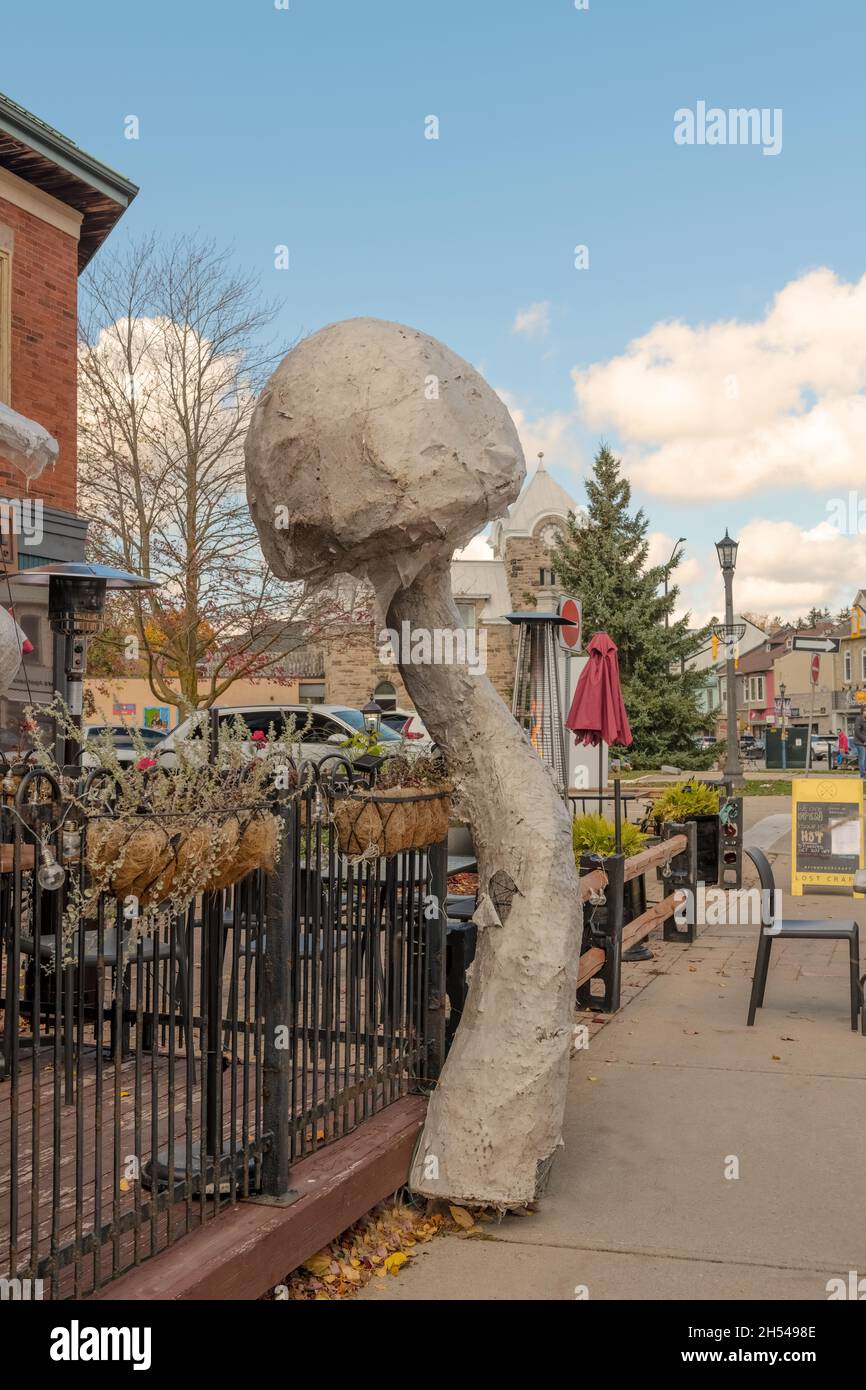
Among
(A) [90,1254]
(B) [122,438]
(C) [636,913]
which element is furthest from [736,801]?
(B) [122,438]

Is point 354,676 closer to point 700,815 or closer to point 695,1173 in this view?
point 700,815

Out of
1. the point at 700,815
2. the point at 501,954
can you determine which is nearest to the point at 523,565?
the point at 700,815

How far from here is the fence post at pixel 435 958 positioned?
4926mm

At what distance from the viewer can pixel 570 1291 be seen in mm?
3803

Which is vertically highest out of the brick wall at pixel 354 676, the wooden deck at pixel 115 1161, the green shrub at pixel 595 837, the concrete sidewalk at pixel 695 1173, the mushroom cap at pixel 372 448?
the brick wall at pixel 354 676

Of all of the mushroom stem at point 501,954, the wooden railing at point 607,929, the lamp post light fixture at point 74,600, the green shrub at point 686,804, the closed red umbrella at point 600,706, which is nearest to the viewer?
the mushroom stem at point 501,954

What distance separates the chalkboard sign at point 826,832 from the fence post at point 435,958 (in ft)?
25.0

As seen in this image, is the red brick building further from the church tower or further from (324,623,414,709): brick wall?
the church tower

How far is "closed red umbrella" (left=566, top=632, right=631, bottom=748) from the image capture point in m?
10.3

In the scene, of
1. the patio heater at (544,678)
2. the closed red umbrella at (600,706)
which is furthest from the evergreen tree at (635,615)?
the closed red umbrella at (600,706)

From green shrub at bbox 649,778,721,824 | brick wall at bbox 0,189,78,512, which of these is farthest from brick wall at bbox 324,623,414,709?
green shrub at bbox 649,778,721,824

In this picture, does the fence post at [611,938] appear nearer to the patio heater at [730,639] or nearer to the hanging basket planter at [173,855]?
the hanging basket planter at [173,855]

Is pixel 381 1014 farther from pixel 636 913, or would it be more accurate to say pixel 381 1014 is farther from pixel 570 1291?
pixel 636 913
